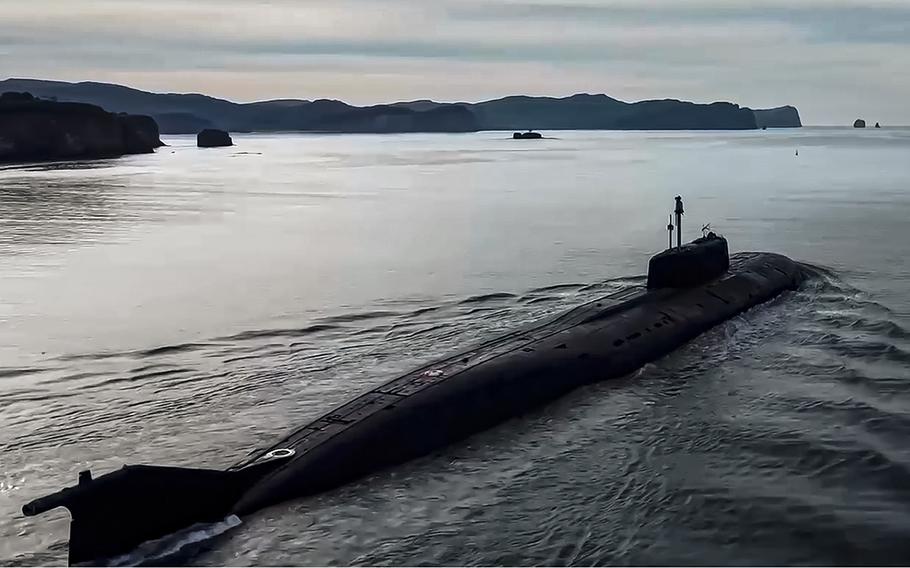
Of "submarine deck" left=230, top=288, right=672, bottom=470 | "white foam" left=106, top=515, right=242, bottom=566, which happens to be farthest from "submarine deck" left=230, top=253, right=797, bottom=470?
"white foam" left=106, top=515, right=242, bottom=566

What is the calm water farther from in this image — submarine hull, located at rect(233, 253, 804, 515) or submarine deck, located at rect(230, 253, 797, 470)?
submarine deck, located at rect(230, 253, 797, 470)

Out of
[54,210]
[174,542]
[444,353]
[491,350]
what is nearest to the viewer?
[174,542]

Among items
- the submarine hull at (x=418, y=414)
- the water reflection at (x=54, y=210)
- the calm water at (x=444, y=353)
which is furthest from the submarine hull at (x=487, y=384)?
the water reflection at (x=54, y=210)

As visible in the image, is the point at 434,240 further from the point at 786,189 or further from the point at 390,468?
the point at 786,189

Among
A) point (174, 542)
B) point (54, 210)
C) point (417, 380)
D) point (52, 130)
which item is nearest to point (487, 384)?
point (417, 380)

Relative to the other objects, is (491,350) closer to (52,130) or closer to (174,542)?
(174,542)

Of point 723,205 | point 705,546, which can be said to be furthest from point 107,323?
point 723,205
